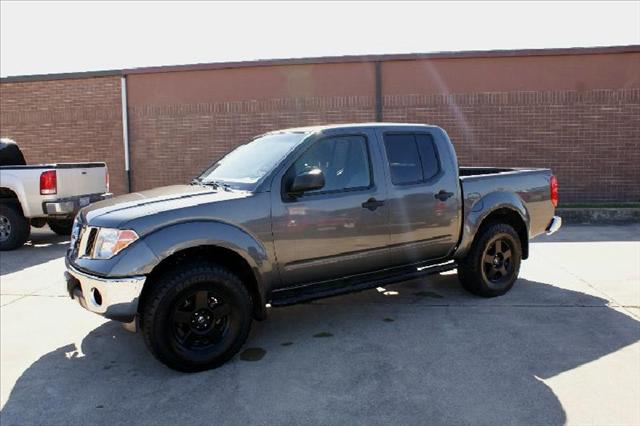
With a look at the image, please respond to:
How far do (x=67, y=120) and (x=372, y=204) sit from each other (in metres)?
12.2

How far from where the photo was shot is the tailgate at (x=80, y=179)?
8938mm

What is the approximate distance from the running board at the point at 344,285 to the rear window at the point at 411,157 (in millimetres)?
875

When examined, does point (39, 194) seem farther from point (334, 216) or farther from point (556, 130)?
point (556, 130)

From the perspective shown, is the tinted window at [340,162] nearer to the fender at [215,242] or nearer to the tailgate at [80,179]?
the fender at [215,242]

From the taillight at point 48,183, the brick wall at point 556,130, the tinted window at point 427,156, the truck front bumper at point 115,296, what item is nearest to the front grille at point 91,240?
the truck front bumper at point 115,296

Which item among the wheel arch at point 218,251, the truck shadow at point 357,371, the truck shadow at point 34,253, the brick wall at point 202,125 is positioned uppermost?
the brick wall at point 202,125

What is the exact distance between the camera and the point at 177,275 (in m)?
3.91

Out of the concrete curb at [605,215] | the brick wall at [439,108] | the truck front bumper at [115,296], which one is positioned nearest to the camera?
the truck front bumper at [115,296]

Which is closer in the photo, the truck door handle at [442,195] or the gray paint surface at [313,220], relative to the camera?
the gray paint surface at [313,220]

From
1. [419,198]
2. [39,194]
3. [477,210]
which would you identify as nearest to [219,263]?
[419,198]

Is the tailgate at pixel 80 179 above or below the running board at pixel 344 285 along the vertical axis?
above

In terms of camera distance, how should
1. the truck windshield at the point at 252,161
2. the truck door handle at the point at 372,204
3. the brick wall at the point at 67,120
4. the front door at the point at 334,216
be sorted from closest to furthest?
the front door at the point at 334,216, the truck windshield at the point at 252,161, the truck door handle at the point at 372,204, the brick wall at the point at 67,120

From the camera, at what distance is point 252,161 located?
16.0ft

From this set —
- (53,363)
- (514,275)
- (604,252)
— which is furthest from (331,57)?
(53,363)
